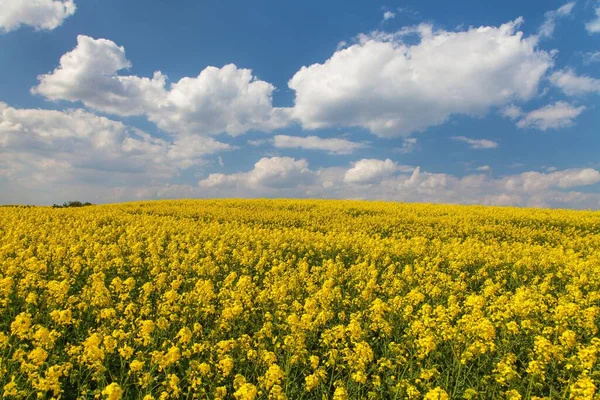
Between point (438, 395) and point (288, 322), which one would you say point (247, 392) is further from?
point (288, 322)

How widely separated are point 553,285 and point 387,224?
1206 centimetres

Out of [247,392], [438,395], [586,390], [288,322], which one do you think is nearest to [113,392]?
[247,392]

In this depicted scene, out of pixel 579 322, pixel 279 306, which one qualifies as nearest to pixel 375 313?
pixel 279 306

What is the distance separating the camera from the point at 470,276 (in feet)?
40.2

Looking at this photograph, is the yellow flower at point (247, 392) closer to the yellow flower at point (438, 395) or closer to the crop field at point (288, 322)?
the crop field at point (288, 322)

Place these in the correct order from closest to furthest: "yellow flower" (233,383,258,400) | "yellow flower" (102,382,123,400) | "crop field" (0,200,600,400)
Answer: "yellow flower" (102,382,123,400) < "yellow flower" (233,383,258,400) < "crop field" (0,200,600,400)

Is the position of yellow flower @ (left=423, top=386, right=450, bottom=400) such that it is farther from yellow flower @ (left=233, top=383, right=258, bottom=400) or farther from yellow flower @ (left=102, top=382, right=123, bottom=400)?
yellow flower @ (left=102, top=382, right=123, bottom=400)

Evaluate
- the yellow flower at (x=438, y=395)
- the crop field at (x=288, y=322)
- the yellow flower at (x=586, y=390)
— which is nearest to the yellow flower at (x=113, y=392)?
the crop field at (x=288, y=322)

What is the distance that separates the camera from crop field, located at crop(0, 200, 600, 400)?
5.20m

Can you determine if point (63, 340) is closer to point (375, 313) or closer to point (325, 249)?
point (375, 313)

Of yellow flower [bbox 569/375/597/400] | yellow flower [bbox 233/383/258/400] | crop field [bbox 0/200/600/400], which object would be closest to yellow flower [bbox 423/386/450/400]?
crop field [bbox 0/200/600/400]

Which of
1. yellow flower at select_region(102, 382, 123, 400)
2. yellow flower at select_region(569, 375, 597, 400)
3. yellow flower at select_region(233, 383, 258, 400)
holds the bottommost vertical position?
yellow flower at select_region(569, 375, 597, 400)

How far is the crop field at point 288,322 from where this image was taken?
5.20 m

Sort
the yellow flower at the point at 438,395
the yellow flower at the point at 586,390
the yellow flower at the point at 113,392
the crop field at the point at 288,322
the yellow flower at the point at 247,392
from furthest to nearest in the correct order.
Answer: the crop field at the point at 288,322 → the yellow flower at the point at 586,390 → the yellow flower at the point at 438,395 → the yellow flower at the point at 247,392 → the yellow flower at the point at 113,392
